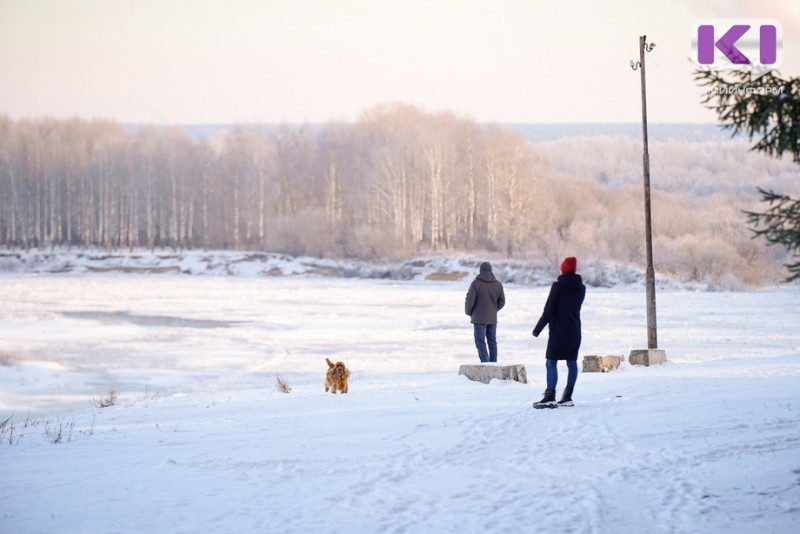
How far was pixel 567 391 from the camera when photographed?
32.1ft

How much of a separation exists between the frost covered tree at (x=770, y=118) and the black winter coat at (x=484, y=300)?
24.7 feet

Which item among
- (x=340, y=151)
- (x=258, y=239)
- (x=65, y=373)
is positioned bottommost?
(x=65, y=373)

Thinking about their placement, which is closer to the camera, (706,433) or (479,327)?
(706,433)

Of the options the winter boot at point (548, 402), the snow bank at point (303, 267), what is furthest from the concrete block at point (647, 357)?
the snow bank at point (303, 267)

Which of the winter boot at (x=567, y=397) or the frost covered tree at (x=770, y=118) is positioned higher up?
the frost covered tree at (x=770, y=118)

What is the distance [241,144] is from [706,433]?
73.3 meters

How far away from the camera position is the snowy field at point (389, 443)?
5.41 metres

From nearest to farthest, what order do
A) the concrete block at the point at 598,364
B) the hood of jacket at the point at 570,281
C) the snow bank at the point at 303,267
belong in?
1. the hood of jacket at the point at 570,281
2. the concrete block at the point at 598,364
3. the snow bank at the point at 303,267

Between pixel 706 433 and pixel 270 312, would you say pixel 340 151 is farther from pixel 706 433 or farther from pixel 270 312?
pixel 706 433

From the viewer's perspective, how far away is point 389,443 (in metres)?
7.77

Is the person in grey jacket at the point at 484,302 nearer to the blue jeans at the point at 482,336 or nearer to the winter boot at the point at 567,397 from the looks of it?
the blue jeans at the point at 482,336

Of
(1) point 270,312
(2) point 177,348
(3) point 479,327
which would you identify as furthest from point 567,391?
(1) point 270,312

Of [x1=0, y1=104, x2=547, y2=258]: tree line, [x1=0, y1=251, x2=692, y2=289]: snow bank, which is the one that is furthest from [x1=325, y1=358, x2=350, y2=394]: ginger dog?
[x1=0, y1=104, x2=547, y2=258]: tree line

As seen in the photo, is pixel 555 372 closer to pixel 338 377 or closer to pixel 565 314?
pixel 565 314
